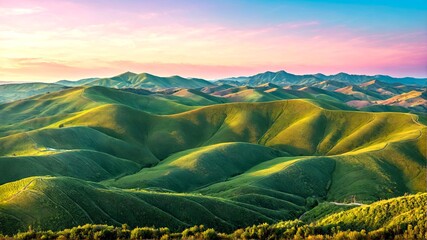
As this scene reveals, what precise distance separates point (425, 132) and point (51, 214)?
148 meters

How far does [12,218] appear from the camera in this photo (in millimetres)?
52750

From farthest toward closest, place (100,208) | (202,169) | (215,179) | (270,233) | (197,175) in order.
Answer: (202,169) < (215,179) < (197,175) < (100,208) < (270,233)

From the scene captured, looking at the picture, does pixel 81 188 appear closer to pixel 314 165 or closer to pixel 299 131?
pixel 314 165

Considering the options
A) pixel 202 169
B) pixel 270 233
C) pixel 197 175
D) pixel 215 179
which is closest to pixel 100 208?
pixel 270 233

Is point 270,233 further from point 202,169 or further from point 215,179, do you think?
point 202,169

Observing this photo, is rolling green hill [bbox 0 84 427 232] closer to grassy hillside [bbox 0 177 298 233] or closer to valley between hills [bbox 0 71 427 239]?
grassy hillside [bbox 0 177 298 233]

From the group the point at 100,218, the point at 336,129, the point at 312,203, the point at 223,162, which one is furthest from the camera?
the point at 336,129

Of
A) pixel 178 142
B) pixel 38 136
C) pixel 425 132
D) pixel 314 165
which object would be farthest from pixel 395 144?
pixel 38 136

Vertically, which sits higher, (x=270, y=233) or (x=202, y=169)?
(x=270, y=233)

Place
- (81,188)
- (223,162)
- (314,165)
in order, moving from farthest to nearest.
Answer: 1. (223,162)
2. (314,165)
3. (81,188)

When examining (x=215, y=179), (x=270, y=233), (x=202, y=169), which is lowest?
(x=215, y=179)

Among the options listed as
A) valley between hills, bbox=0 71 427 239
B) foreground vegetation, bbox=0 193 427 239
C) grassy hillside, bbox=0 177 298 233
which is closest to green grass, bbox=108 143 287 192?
valley between hills, bbox=0 71 427 239

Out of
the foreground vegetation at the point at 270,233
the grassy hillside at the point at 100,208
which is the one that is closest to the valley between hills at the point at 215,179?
the grassy hillside at the point at 100,208

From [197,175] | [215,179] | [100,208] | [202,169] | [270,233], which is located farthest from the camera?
[202,169]
